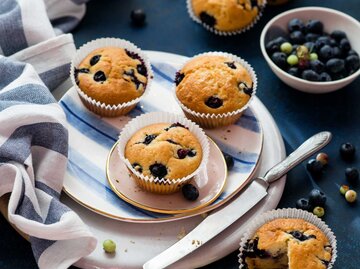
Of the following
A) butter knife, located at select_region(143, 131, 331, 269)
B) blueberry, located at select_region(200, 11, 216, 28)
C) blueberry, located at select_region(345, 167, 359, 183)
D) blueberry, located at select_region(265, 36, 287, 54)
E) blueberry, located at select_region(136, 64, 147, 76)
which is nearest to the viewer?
butter knife, located at select_region(143, 131, 331, 269)

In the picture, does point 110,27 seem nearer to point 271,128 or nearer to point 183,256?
point 271,128

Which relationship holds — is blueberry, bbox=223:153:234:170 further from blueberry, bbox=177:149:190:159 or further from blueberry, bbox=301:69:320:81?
blueberry, bbox=301:69:320:81

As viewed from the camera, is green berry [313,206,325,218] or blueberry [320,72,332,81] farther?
blueberry [320,72,332,81]

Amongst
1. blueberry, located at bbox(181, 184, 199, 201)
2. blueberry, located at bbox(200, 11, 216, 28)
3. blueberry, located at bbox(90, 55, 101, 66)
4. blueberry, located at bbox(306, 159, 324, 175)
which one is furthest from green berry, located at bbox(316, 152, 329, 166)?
blueberry, located at bbox(90, 55, 101, 66)

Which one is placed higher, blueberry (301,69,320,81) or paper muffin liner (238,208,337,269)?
blueberry (301,69,320,81)

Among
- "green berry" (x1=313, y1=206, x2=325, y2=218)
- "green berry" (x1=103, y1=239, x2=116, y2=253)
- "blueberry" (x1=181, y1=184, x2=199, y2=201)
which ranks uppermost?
"blueberry" (x1=181, y1=184, x2=199, y2=201)

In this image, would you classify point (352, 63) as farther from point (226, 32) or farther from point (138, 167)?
point (138, 167)

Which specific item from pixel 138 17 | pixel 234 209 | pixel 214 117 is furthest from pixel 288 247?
pixel 138 17

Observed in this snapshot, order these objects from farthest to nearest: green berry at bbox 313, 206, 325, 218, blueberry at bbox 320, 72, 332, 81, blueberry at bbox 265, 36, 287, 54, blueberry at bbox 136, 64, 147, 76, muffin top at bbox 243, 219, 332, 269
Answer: blueberry at bbox 265, 36, 287, 54 → blueberry at bbox 320, 72, 332, 81 → blueberry at bbox 136, 64, 147, 76 → green berry at bbox 313, 206, 325, 218 → muffin top at bbox 243, 219, 332, 269

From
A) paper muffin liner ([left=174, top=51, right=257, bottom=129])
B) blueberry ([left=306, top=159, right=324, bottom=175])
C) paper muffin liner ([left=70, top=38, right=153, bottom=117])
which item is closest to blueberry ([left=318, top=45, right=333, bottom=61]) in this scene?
paper muffin liner ([left=174, top=51, right=257, bottom=129])
